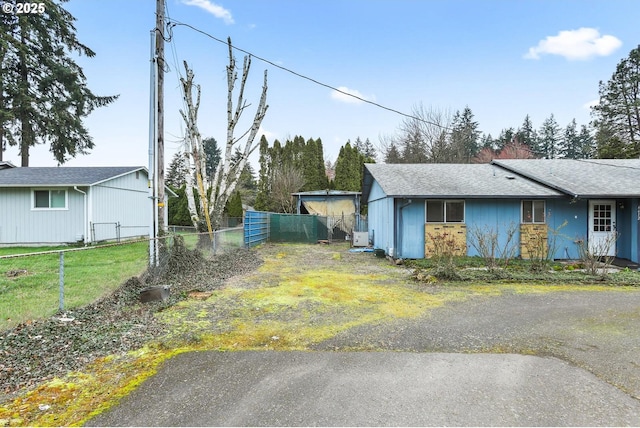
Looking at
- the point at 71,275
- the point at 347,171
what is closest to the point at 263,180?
the point at 347,171

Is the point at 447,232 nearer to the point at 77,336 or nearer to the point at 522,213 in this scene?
the point at 522,213

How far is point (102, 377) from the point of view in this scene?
9.99 feet

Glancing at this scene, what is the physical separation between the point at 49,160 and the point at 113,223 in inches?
495

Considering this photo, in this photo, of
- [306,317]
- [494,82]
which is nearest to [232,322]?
[306,317]

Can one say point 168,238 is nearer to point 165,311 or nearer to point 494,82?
point 165,311

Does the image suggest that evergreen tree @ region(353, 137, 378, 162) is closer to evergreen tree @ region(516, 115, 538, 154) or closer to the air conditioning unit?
evergreen tree @ region(516, 115, 538, 154)

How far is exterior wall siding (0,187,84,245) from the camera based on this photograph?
13.1 meters

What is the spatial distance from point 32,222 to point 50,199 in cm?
113

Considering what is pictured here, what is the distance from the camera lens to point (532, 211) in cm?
1080

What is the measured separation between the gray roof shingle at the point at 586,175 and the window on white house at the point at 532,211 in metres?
0.74

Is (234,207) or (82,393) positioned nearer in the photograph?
(82,393)

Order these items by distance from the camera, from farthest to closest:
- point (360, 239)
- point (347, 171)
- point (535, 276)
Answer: point (347, 171), point (360, 239), point (535, 276)

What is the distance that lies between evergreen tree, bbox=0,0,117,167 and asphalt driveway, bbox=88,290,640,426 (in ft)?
71.3

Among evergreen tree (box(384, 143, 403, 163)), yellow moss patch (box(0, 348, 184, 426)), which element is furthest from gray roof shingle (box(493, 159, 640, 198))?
evergreen tree (box(384, 143, 403, 163))
